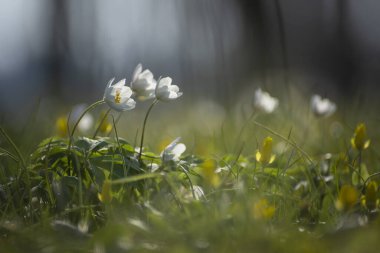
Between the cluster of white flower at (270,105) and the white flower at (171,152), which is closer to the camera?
the white flower at (171,152)

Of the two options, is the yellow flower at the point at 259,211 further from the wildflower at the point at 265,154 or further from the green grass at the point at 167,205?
the wildflower at the point at 265,154

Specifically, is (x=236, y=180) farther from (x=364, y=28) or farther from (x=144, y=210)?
(x=364, y=28)

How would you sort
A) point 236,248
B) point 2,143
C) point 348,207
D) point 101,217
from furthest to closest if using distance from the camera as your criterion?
1. point 2,143
2. point 101,217
3. point 348,207
4. point 236,248

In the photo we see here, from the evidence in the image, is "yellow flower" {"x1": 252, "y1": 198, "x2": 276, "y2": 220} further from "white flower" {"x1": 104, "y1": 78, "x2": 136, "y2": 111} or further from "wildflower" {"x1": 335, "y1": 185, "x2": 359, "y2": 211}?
"white flower" {"x1": 104, "y1": 78, "x2": 136, "y2": 111}

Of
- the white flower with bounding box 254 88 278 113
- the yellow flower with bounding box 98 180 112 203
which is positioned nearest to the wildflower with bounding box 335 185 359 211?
the yellow flower with bounding box 98 180 112 203

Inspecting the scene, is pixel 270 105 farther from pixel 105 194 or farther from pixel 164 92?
pixel 105 194

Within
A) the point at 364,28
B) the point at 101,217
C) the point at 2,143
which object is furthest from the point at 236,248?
the point at 364,28

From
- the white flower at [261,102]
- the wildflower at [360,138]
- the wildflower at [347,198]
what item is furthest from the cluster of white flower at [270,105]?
the wildflower at [347,198]
